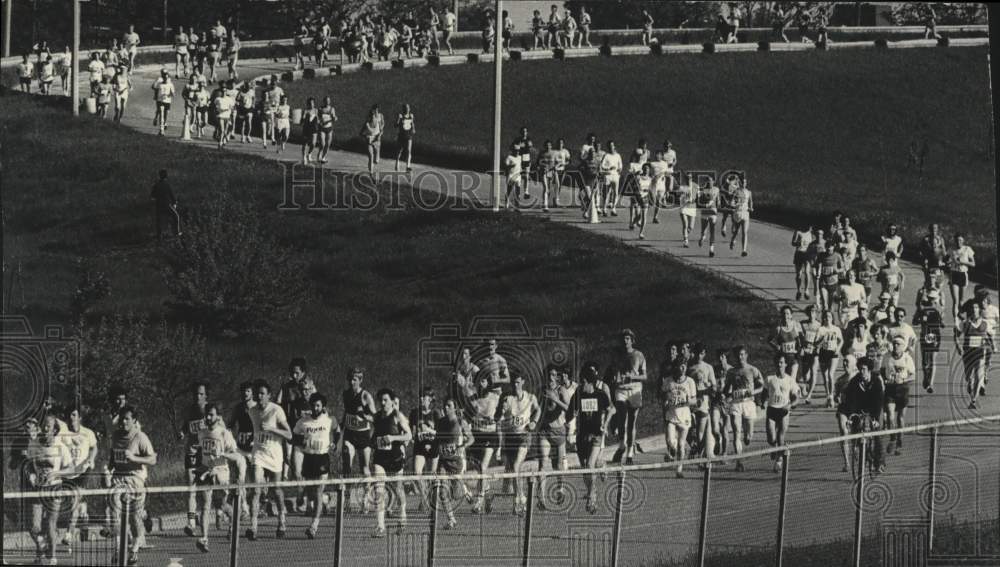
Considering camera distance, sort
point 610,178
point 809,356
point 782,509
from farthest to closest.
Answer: point 610,178 → point 809,356 → point 782,509

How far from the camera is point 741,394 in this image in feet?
64.0

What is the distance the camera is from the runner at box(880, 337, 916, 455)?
67.0 ft

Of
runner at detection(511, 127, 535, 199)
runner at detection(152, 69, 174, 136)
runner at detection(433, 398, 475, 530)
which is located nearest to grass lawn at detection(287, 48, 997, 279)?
runner at detection(152, 69, 174, 136)

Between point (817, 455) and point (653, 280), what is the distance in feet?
48.4

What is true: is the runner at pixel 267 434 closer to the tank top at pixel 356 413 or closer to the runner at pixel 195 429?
the runner at pixel 195 429

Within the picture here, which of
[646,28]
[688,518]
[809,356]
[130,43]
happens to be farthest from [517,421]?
[646,28]

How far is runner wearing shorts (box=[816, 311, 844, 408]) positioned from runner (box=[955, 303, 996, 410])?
1780 millimetres

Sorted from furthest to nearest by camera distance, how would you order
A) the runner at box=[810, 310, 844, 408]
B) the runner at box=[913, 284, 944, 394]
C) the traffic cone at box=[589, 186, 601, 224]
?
the traffic cone at box=[589, 186, 601, 224], the runner at box=[913, 284, 944, 394], the runner at box=[810, 310, 844, 408]

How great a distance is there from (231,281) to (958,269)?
12.2 meters

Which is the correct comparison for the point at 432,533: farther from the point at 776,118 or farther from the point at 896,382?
the point at 776,118

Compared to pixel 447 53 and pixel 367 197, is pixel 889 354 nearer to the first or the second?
pixel 367 197

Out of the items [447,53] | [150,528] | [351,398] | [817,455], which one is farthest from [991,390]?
[447,53]

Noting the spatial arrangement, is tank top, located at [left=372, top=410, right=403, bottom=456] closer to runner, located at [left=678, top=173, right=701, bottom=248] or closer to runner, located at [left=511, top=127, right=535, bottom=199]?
runner, located at [left=678, top=173, right=701, bottom=248]

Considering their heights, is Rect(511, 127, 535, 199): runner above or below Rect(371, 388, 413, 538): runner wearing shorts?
above
